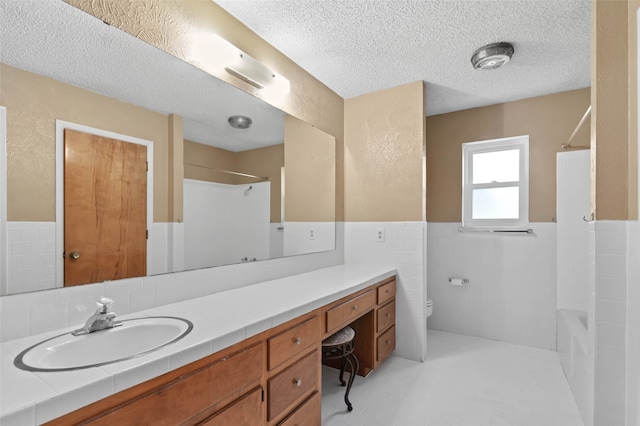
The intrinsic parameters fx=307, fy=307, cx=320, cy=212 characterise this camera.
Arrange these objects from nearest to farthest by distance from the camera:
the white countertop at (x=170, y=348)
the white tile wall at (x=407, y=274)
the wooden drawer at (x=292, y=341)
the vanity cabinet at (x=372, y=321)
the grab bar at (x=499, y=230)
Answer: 1. the white countertop at (x=170, y=348)
2. the wooden drawer at (x=292, y=341)
3. the vanity cabinet at (x=372, y=321)
4. the white tile wall at (x=407, y=274)
5. the grab bar at (x=499, y=230)

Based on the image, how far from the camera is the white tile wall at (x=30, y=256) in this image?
1.04m

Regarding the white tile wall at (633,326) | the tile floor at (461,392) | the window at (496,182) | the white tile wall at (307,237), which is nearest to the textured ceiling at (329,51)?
the window at (496,182)

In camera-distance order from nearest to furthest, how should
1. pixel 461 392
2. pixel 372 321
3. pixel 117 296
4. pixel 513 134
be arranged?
pixel 117 296
pixel 461 392
pixel 372 321
pixel 513 134

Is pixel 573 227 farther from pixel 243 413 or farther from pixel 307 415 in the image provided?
pixel 243 413

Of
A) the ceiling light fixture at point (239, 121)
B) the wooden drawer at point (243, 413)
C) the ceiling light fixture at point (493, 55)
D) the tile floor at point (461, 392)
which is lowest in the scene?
the tile floor at point (461, 392)

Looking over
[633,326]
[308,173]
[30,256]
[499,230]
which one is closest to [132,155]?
[30,256]

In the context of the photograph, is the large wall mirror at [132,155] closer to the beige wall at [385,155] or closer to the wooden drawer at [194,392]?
the wooden drawer at [194,392]

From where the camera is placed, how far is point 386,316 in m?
2.48

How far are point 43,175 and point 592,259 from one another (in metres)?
2.50

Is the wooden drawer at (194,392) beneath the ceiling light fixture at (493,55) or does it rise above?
beneath

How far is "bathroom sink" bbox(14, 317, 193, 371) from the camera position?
0.90 m

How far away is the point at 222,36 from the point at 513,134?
9.07ft

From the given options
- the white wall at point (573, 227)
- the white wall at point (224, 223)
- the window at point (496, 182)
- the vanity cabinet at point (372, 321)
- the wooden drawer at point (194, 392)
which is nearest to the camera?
the wooden drawer at point (194, 392)

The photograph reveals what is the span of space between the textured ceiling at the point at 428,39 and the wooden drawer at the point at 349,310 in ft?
5.66
